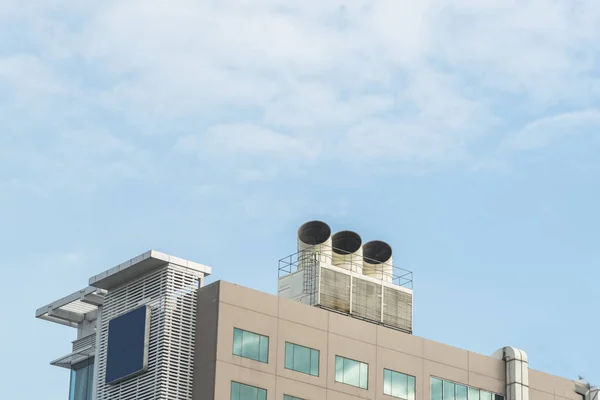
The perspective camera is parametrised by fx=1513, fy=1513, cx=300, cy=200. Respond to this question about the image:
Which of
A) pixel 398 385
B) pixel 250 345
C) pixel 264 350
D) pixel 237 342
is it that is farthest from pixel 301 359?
pixel 398 385

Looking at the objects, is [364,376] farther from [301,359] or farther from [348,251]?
[348,251]

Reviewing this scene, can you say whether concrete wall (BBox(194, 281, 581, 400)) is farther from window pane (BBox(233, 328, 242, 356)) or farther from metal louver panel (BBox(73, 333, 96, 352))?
metal louver panel (BBox(73, 333, 96, 352))

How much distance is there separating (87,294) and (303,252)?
53.2ft

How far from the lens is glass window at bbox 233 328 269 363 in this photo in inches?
3789

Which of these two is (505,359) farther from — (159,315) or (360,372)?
(159,315)

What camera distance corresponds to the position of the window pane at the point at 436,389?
10569cm

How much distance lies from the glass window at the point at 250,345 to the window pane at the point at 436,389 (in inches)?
565

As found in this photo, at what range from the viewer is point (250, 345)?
318 ft

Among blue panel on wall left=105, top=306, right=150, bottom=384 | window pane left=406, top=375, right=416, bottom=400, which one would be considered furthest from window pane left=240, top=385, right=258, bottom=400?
window pane left=406, top=375, right=416, bottom=400

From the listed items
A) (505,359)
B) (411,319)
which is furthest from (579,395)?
(411,319)

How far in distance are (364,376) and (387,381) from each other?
7.05 ft

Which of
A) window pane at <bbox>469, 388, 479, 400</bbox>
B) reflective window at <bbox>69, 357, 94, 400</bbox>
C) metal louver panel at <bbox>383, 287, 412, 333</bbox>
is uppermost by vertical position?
metal louver panel at <bbox>383, 287, 412, 333</bbox>

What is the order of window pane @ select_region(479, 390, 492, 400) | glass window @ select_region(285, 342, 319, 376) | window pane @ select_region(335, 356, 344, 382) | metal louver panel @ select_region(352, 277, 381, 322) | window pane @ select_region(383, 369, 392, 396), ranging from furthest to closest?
window pane @ select_region(479, 390, 492, 400)
metal louver panel @ select_region(352, 277, 381, 322)
window pane @ select_region(383, 369, 392, 396)
window pane @ select_region(335, 356, 344, 382)
glass window @ select_region(285, 342, 319, 376)

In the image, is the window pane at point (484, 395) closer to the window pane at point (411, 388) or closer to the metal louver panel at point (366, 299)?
the window pane at point (411, 388)
